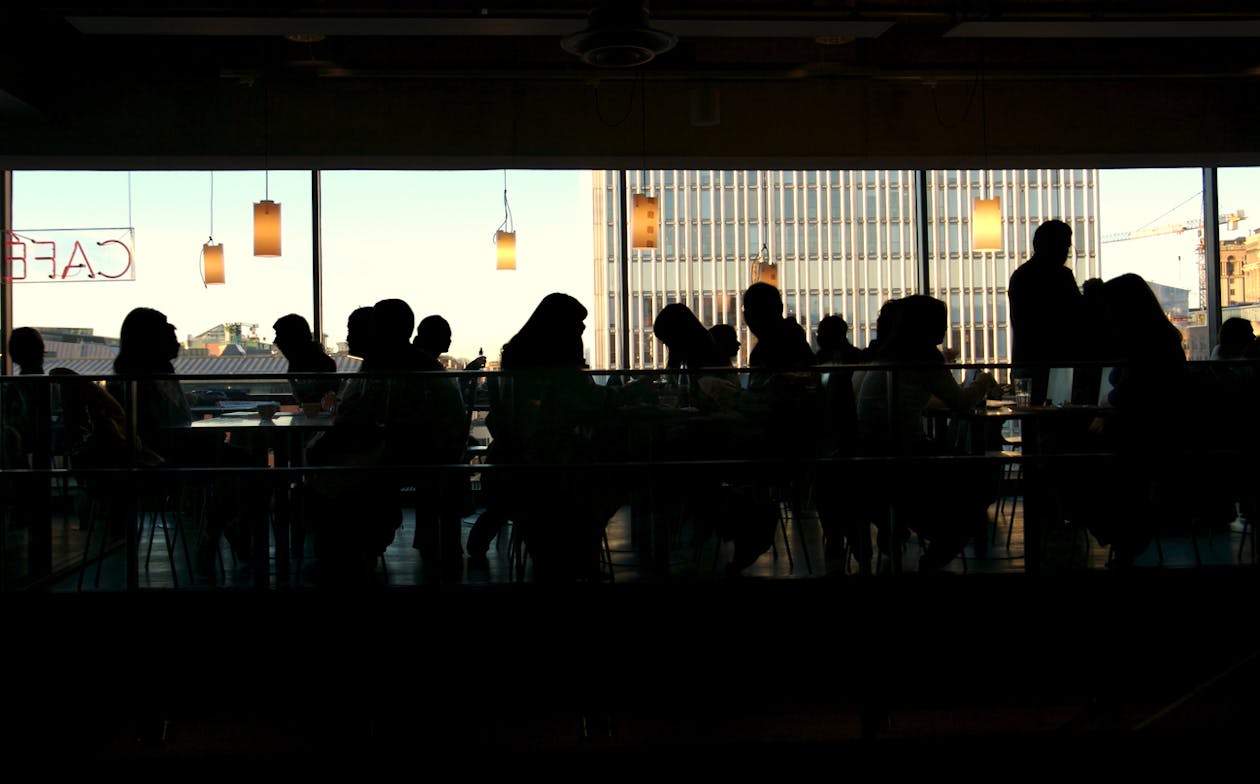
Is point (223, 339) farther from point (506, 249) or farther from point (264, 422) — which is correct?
point (264, 422)

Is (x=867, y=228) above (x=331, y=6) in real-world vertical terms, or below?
below

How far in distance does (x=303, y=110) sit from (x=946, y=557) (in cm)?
518

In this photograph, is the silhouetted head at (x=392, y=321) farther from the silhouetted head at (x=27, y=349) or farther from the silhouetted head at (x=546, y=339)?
the silhouetted head at (x=27, y=349)

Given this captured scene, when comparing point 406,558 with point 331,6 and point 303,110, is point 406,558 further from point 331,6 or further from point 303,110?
point 303,110

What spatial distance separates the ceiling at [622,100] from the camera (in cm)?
618

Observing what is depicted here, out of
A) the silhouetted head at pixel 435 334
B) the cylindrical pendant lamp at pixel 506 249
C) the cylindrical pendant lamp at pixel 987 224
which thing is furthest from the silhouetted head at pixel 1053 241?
the cylindrical pendant lamp at pixel 506 249

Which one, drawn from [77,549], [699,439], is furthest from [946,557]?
[77,549]

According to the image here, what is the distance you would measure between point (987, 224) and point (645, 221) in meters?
1.95

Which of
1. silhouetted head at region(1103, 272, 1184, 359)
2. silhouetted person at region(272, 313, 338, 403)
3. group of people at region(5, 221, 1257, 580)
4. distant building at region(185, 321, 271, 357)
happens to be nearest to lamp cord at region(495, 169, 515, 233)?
distant building at region(185, 321, 271, 357)

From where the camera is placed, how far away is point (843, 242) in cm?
721

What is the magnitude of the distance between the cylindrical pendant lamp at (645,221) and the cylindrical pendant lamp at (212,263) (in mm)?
2592

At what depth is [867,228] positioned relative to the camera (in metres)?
7.39

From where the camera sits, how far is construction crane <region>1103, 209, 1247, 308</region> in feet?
24.5

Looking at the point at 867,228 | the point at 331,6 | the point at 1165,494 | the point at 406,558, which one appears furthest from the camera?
the point at 867,228
